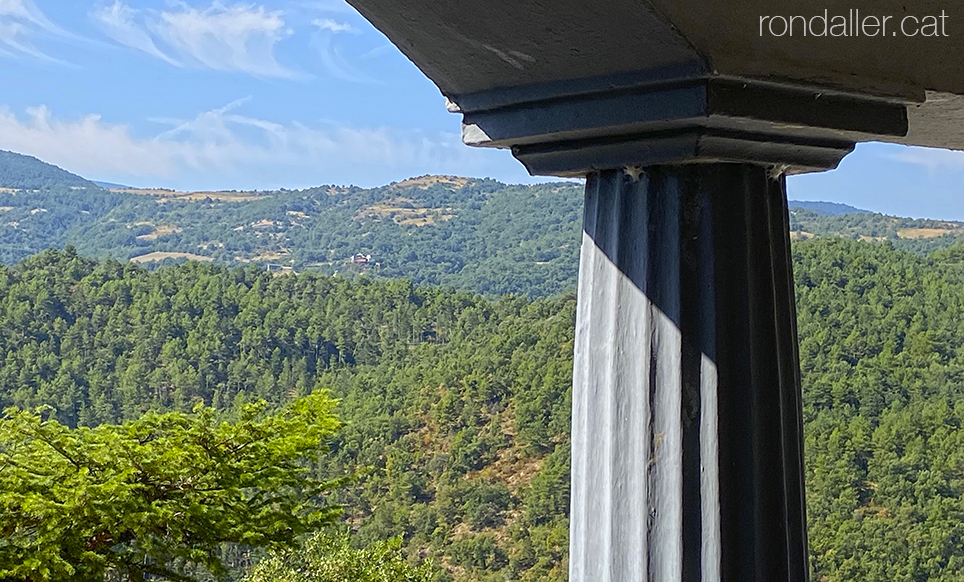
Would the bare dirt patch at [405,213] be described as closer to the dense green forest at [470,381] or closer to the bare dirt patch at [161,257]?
the bare dirt patch at [161,257]

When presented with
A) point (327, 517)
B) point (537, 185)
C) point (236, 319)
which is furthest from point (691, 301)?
point (537, 185)

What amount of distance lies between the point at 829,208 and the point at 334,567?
1890 centimetres

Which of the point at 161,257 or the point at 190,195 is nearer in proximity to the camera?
the point at 161,257

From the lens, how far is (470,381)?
16.8 m

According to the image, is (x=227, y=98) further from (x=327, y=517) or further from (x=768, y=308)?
(x=768, y=308)

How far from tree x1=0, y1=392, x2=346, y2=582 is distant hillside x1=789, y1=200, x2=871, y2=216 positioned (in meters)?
18.4

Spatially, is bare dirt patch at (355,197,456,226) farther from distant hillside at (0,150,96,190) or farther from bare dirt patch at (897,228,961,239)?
bare dirt patch at (897,228,961,239)

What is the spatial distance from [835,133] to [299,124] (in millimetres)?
66236

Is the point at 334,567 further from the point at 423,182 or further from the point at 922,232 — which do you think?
the point at 423,182

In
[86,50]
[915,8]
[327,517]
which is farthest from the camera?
[86,50]

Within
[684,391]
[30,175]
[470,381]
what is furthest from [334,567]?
[30,175]

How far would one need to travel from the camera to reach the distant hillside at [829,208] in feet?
70.3

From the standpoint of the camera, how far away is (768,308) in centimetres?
50

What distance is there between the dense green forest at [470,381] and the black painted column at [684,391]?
37.8 ft
